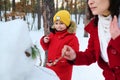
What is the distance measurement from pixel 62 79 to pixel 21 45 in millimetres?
2820

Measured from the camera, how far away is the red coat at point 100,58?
195cm

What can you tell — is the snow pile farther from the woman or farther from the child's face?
the child's face

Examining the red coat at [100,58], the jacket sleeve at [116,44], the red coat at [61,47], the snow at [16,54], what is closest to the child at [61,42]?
the red coat at [61,47]

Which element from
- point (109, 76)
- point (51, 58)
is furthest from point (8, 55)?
point (51, 58)

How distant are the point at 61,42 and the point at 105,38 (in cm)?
181

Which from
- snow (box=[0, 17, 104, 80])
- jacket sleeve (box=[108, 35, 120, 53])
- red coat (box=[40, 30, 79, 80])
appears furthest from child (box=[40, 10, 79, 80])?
snow (box=[0, 17, 104, 80])

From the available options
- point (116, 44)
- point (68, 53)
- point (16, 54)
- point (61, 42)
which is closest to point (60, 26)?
point (61, 42)

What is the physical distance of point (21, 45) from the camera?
111cm

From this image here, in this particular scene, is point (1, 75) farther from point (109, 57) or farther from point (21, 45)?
point (109, 57)

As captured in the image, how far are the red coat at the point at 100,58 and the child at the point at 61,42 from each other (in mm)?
1407

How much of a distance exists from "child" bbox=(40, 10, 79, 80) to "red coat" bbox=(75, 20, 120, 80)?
1.41 m

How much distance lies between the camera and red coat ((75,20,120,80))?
1.95m

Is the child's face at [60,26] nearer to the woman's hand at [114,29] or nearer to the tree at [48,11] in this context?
the tree at [48,11]

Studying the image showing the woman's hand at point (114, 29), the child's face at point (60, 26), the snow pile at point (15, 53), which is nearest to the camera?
the snow pile at point (15, 53)
